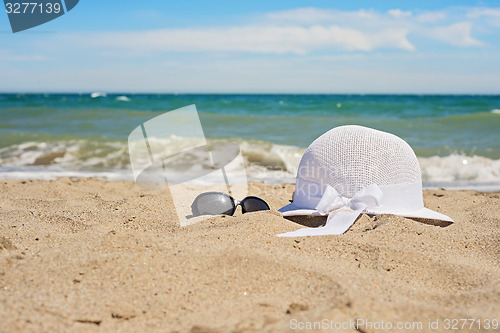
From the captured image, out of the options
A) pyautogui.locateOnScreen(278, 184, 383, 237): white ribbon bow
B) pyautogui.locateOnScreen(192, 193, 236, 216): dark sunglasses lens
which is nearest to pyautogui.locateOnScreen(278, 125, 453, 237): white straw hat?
pyautogui.locateOnScreen(278, 184, 383, 237): white ribbon bow

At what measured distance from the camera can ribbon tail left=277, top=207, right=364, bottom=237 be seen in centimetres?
297

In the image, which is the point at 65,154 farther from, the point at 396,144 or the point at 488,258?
the point at 488,258

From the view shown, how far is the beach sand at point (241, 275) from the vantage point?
6.28ft

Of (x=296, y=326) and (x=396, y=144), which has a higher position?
(x=396, y=144)

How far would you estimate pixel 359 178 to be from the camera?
3.21 m

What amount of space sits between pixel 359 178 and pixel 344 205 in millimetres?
225

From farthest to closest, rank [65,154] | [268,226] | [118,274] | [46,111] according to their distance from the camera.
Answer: [46,111], [65,154], [268,226], [118,274]

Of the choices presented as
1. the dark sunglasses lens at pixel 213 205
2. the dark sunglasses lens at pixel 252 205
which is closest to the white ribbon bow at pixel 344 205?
the dark sunglasses lens at pixel 252 205

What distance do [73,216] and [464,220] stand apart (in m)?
3.23

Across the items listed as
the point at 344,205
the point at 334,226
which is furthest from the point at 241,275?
the point at 344,205

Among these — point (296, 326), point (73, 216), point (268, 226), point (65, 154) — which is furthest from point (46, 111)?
point (296, 326)

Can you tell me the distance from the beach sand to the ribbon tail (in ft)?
0.22

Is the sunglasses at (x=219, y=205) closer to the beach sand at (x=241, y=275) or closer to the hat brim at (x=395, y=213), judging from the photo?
the beach sand at (x=241, y=275)

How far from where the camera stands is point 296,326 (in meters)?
1.83
